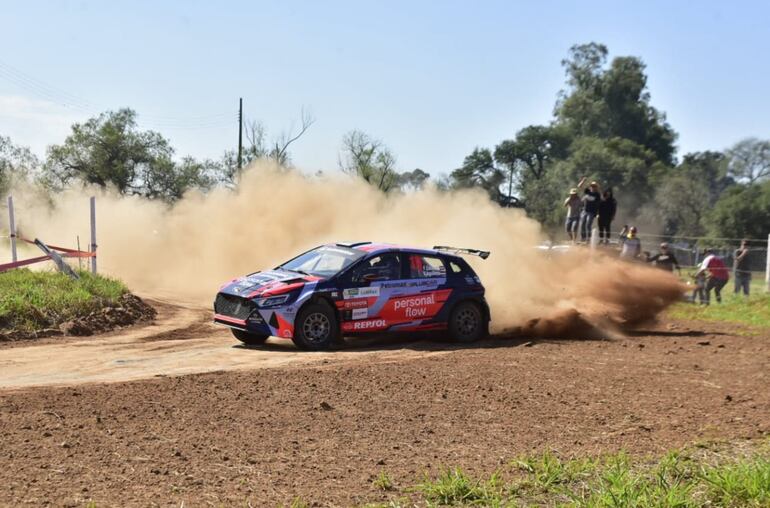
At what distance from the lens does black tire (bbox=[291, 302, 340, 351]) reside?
1186 cm

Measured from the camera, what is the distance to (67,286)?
1511cm

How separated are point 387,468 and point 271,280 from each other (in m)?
6.83

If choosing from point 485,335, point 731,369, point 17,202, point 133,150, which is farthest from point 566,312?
point 133,150

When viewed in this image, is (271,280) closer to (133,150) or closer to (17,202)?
(17,202)

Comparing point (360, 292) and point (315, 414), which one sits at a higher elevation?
point (360, 292)

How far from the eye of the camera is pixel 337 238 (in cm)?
2242

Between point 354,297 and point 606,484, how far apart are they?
24.3 feet

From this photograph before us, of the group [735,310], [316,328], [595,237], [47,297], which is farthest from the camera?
[595,237]

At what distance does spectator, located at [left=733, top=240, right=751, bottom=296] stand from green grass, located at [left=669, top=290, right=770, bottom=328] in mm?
342

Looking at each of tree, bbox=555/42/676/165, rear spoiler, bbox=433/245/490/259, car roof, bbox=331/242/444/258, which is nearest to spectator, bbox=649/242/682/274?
rear spoiler, bbox=433/245/490/259

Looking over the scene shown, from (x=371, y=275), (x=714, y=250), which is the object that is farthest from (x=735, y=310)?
(x=371, y=275)

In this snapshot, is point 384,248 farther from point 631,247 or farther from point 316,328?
point 631,247

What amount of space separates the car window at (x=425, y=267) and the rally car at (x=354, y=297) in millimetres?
17

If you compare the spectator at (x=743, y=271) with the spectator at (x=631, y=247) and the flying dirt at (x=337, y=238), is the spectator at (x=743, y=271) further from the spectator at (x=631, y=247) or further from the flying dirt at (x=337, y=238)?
the flying dirt at (x=337, y=238)
